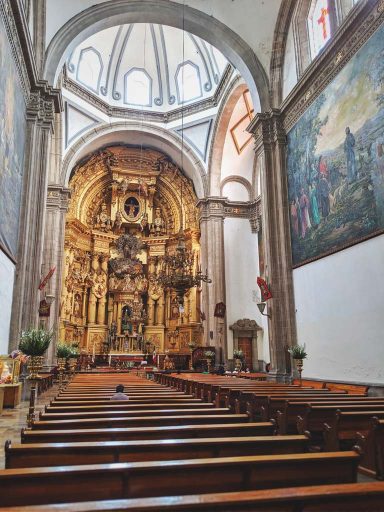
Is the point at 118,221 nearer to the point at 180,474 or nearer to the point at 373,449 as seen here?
the point at 373,449

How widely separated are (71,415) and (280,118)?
12.3 m

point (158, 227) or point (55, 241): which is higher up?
point (158, 227)

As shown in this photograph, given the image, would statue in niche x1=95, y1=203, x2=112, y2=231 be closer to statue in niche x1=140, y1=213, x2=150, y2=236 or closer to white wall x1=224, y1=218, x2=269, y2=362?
statue in niche x1=140, y1=213, x2=150, y2=236

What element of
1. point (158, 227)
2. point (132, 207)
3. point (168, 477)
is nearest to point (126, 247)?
point (158, 227)

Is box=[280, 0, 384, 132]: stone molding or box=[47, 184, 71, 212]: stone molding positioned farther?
box=[47, 184, 71, 212]: stone molding

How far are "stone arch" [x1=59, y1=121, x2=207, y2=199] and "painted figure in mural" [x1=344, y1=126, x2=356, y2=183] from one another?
504 inches

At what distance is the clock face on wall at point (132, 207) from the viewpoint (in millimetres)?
27948

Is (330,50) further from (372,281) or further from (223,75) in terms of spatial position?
(223,75)

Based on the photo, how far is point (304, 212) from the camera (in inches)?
479

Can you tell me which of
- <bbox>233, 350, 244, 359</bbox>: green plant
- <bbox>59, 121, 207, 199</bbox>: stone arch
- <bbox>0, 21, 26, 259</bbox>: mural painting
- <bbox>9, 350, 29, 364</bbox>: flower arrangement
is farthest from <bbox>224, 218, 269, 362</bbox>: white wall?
<bbox>0, 21, 26, 259</bbox>: mural painting

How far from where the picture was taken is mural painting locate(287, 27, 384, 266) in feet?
29.6

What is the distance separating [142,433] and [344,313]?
7.75 m

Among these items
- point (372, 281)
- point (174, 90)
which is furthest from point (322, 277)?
point (174, 90)

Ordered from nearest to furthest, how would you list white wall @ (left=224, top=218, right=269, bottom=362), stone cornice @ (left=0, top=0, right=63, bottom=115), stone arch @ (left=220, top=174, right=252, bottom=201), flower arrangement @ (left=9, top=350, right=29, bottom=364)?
flower arrangement @ (left=9, top=350, right=29, bottom=364), stone cornice @ (left=0, top=0, right=63, bottom=115), white wall @ (left=224, top=218, right=269, bottom=362), stone arch @ (left=220, top=174, right=252, bottom=201)
